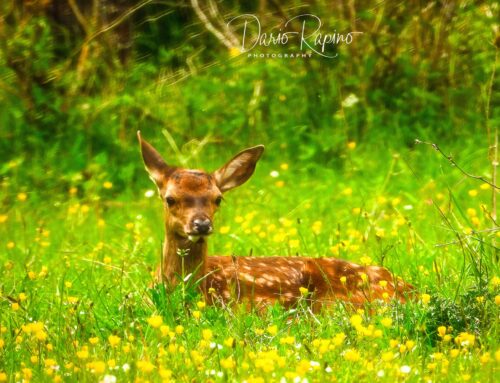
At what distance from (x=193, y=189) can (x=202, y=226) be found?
39 centimetres

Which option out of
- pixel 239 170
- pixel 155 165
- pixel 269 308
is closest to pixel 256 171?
pixel 239 170

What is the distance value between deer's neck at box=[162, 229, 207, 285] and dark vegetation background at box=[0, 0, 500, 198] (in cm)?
330

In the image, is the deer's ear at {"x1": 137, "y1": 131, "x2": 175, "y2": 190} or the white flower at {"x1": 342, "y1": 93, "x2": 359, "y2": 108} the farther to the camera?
the white flower at {"x1": 342, "y1": 93, "x2": 359, "y2": 108}

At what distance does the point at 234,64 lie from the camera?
36.7 feet

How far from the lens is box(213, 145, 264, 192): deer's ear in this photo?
699 cm

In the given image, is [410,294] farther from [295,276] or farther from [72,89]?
[72,89]

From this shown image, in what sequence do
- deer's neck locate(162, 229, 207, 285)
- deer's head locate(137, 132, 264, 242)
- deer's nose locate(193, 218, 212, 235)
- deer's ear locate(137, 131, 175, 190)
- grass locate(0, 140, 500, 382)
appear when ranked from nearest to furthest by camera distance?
grass locate(0, 140, 500, 382), deer's nose locate(193, 218, 212, 235), deer's head locate(137, 132, 264, 242), deer's neck locate(162, 229, 207, 285), deer's ear locate(137, 131, 175, 190)

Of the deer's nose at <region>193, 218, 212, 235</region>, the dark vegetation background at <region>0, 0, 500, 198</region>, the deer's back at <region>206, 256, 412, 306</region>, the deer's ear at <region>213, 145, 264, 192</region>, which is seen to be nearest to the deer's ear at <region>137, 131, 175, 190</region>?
the deer's ear at <region>213, 145, 264, 192</region>

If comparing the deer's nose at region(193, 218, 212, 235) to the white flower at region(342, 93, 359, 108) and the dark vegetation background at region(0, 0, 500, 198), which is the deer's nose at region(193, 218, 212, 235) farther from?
the white flower at region(342, 93, 359, 108)

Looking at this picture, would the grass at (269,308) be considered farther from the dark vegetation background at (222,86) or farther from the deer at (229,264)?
the dark vegetation background at (222,86)

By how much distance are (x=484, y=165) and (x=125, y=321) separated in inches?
200

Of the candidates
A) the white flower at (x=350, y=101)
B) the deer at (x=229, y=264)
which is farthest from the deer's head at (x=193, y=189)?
the white flower at (x=350, y=101)

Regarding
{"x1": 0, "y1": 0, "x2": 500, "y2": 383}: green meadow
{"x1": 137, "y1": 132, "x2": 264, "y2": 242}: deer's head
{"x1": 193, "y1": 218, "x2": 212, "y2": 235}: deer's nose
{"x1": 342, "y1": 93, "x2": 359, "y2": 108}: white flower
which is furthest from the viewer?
{"x1": 342, "y1": 93, "x2": 359, "y2": 108}: white flower

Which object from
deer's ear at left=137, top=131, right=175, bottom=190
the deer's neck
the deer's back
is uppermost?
deer's ear at left=137, top=131, right=175, bottom=190
